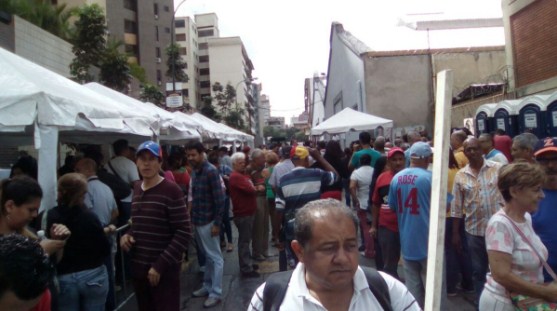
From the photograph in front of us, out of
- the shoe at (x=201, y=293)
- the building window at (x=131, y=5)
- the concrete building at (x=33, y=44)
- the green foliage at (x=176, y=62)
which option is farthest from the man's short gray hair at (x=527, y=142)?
the building window at (x=131, y=5)

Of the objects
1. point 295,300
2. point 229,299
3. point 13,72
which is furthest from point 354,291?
point 229,299

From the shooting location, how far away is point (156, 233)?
13.2 ft

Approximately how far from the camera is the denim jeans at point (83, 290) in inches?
148

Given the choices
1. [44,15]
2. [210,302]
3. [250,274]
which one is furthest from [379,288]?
[44,15]

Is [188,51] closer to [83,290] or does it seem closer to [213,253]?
[213,253]

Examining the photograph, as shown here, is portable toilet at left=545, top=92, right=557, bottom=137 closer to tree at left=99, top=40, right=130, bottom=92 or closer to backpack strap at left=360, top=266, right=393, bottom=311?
backpack strap at left=360, top=266, right=393, bottom=311

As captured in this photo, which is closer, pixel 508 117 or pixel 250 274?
pixel 250 274

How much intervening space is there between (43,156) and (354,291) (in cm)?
344

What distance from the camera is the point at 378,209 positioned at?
5430mm

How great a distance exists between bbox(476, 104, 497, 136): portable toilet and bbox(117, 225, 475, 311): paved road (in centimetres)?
791

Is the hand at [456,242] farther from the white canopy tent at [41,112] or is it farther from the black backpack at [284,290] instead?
the white canopy tent at [41,112]

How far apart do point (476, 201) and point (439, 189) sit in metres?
3.37

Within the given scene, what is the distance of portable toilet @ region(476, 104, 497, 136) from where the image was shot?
13617 mm

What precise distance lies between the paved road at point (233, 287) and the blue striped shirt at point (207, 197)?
3.51 ft
